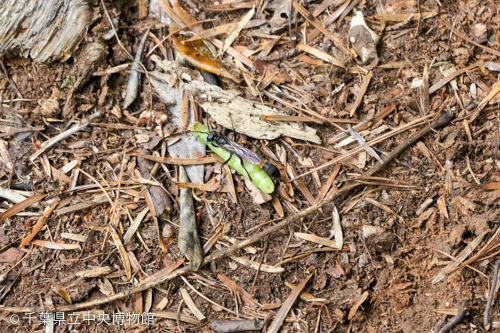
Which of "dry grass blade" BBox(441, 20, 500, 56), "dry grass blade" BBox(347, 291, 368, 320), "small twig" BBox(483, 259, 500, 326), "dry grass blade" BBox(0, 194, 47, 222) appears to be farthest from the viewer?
"dry grass blade" BBox(0, 194, 47, 222)

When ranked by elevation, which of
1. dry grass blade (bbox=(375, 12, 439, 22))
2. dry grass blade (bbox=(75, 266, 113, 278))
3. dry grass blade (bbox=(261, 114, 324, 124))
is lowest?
dry grass blade (bbox=(75, 266, 113, 278))

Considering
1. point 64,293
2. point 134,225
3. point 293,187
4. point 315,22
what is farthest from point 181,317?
point 315,22

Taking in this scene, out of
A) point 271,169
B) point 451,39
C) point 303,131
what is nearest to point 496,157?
point 451,39

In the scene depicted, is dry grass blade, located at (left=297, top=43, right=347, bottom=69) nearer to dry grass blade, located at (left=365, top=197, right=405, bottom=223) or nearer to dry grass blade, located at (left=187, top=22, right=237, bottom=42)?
dry grass blade, located at (left=187, top=22, right=237, bottom=42)

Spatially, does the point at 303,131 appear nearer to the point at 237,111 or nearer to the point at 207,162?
the point at 237,111

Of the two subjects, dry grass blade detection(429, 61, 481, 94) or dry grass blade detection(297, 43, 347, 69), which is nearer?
dry grass blade detection(429, 61, 481, 94)

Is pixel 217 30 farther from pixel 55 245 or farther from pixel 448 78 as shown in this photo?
pixel 55 245

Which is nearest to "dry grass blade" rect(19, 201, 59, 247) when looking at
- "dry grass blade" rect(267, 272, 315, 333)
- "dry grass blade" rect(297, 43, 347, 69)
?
"dry grass blade" rect(267, 272, 315, 333)
